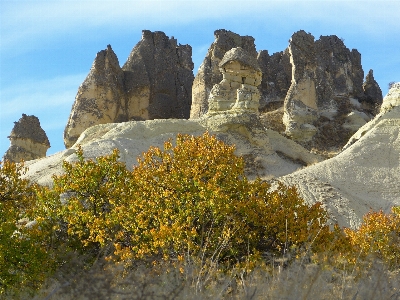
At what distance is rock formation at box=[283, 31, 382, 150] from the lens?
45.7m

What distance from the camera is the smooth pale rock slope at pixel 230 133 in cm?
3222

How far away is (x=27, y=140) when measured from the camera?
146 ft

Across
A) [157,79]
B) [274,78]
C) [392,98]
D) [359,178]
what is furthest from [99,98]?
[359,178]

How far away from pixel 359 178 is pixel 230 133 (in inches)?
359

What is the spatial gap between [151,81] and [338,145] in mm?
13746

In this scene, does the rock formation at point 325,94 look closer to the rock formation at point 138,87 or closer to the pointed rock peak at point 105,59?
the rock formation at point 138,87

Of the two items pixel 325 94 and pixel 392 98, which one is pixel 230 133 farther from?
pixel 325 94

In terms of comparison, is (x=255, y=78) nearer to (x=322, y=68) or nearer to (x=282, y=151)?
(x=282, y=151)

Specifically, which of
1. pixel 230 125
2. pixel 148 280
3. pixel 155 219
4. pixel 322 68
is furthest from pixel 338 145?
pixel 148 280

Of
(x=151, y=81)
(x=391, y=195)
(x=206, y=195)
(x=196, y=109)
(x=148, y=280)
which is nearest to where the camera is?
(x=148, y=280)

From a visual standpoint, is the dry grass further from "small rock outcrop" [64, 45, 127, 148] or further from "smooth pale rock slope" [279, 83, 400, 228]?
"small rock outcrop" [64, 45, 127, 148]

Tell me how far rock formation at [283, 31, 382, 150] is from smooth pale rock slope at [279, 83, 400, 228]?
1331cm

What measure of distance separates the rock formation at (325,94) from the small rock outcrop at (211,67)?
4.10 m

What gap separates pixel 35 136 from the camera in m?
44.8
